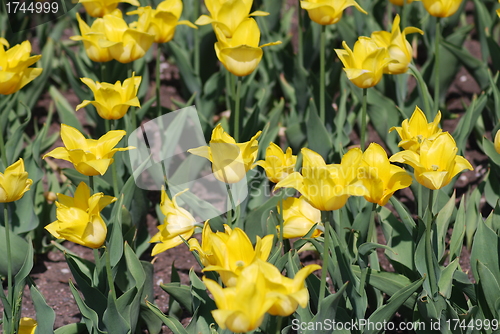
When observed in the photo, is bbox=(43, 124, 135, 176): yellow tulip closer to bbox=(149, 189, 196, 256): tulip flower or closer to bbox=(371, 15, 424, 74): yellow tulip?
bbox=(149, 189, 196, 256): tulip flower

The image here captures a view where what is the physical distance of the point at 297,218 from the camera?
1.73 meters

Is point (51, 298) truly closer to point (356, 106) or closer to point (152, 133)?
point (152, 133)

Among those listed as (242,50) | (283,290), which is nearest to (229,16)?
(242,50)

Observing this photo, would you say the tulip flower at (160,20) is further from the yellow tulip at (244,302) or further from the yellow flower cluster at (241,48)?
the yellow tulip at (244,302)

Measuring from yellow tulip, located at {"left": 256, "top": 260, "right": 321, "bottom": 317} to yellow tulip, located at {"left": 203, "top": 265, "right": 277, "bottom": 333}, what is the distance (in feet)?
0.05

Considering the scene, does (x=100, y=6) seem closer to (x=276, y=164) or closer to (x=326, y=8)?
(x=326, y=8)

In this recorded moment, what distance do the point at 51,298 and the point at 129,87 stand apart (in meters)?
0.89

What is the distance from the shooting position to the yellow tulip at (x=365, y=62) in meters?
1.82

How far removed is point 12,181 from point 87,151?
224 millimetres

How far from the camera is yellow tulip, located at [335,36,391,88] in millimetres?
1815

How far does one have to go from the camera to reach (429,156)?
4.88 feet

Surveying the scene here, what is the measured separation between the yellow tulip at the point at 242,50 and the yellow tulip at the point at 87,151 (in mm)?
394

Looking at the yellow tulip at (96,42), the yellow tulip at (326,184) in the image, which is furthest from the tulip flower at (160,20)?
the yellow tulip at (326,184)

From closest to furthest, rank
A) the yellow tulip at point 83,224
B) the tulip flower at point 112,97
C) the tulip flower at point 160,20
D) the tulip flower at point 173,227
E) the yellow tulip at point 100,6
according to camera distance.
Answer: the yellow tulip at point 83,224
the tulip flower at point 173,227
the tulip flower at point 112,97
the tulip flower at point 160,20
the yellow tulip at point 100,6
